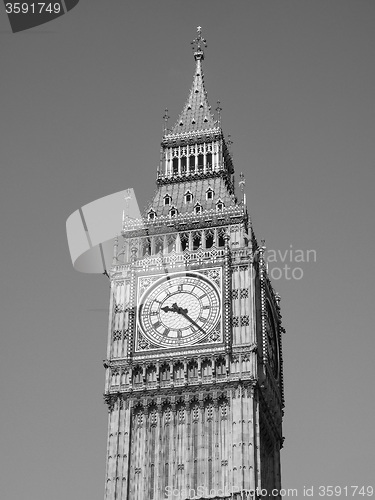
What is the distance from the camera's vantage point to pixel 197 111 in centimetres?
7900

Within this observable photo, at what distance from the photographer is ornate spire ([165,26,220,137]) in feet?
254

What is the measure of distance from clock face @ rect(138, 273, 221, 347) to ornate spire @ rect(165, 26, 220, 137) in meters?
13.8

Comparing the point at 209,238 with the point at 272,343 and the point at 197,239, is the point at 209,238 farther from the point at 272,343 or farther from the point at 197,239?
the point at 272,343

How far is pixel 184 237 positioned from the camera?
2753 inches

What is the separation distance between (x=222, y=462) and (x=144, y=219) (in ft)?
55.2

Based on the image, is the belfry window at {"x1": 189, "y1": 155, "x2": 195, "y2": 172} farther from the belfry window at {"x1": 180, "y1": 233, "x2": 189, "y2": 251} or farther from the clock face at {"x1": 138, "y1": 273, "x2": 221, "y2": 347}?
the clock face at {"x1": 138, "y1": 273, "x2": 221, "y2": 347}

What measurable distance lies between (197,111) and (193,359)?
21160mm

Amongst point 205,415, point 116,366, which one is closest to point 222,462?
point 205,415

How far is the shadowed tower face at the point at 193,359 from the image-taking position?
201 feet

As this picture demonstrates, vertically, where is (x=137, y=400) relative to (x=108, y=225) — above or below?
below

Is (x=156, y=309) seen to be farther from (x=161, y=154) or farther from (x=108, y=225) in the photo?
(x=161, y=154)
